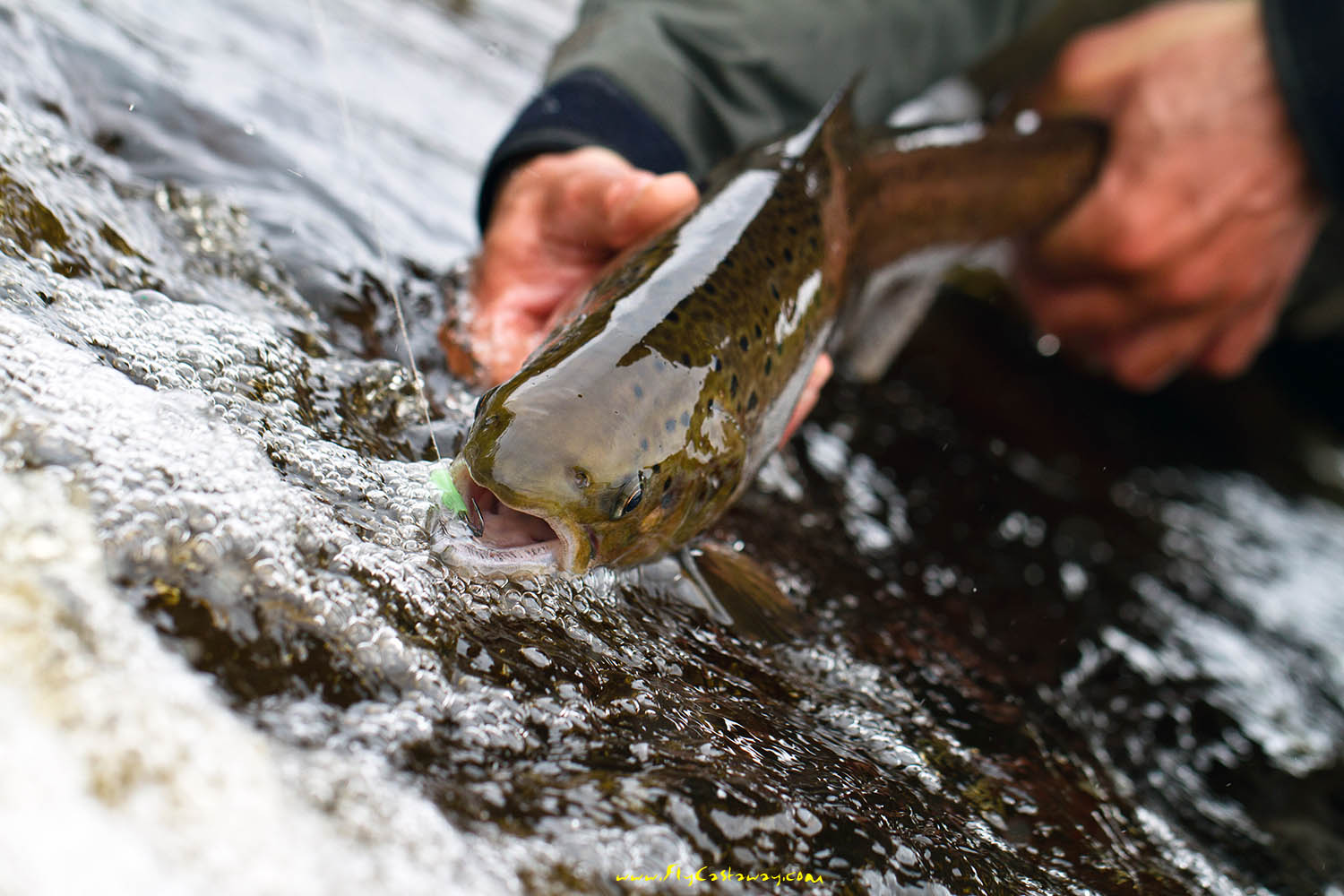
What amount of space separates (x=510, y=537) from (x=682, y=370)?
49 cm

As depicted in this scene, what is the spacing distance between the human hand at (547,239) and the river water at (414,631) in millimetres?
184

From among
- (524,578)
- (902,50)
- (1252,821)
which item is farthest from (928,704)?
(902,50)

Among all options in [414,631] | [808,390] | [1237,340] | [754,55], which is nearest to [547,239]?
[808,390]

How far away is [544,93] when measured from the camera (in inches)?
118

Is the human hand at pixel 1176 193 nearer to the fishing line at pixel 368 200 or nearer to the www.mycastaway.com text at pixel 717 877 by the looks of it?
the fishing line at pixel 368 200

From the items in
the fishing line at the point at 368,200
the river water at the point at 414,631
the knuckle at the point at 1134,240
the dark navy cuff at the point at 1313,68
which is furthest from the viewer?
the knuckle at the point at 1134,240

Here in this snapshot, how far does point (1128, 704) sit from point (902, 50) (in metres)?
2.68

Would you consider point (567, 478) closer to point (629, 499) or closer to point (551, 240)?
point (629, 499)

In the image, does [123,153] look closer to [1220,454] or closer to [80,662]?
[80,662]

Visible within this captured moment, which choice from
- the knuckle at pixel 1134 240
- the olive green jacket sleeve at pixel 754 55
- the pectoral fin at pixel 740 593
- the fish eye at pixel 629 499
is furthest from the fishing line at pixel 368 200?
the knuckle at pixel 1134 240

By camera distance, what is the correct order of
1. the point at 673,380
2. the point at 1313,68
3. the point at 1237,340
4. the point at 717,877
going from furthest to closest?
the point at 1237,340 < the point at 1313,68 < the point at 673,380 < the point at 717,877

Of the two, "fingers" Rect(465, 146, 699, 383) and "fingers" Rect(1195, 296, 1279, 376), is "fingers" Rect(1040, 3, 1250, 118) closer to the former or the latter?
"fingers" Rect(1195, 296, 1279, 376)

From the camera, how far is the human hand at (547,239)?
2584 millimetres

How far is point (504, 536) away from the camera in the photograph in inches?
70.1
